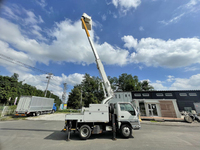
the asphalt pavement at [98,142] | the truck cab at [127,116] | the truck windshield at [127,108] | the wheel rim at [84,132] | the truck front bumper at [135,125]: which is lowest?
the asphalt pavement at [98,142]

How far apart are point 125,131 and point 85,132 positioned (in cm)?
258

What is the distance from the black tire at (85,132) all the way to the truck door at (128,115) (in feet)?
7.01

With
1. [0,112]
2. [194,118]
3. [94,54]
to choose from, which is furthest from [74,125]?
[0,112]

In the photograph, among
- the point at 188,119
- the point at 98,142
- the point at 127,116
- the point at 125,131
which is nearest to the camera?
the point at 98,142

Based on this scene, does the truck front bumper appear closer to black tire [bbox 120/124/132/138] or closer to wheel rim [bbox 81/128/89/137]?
black tire [bbox 120/124/132/138]

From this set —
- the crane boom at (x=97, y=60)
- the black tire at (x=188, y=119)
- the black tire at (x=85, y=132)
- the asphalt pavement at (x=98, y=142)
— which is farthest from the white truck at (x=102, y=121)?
the black tire at (x=188, y=119)

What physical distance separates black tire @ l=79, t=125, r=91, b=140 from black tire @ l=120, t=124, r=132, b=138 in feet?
6.97

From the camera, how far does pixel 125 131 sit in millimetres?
5676

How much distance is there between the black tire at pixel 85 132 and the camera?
17.7ft

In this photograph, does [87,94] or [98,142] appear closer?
[98,142]

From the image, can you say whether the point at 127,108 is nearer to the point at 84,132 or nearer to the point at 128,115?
the point at 128,115

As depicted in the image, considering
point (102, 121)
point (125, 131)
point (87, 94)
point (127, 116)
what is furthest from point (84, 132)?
point (87, 94)

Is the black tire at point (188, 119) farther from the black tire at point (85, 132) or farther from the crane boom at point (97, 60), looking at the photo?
the black tire at point (85, 132)

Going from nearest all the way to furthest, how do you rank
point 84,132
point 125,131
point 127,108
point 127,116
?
point 84,132, point 125,131, point 127,116, point 127,108
